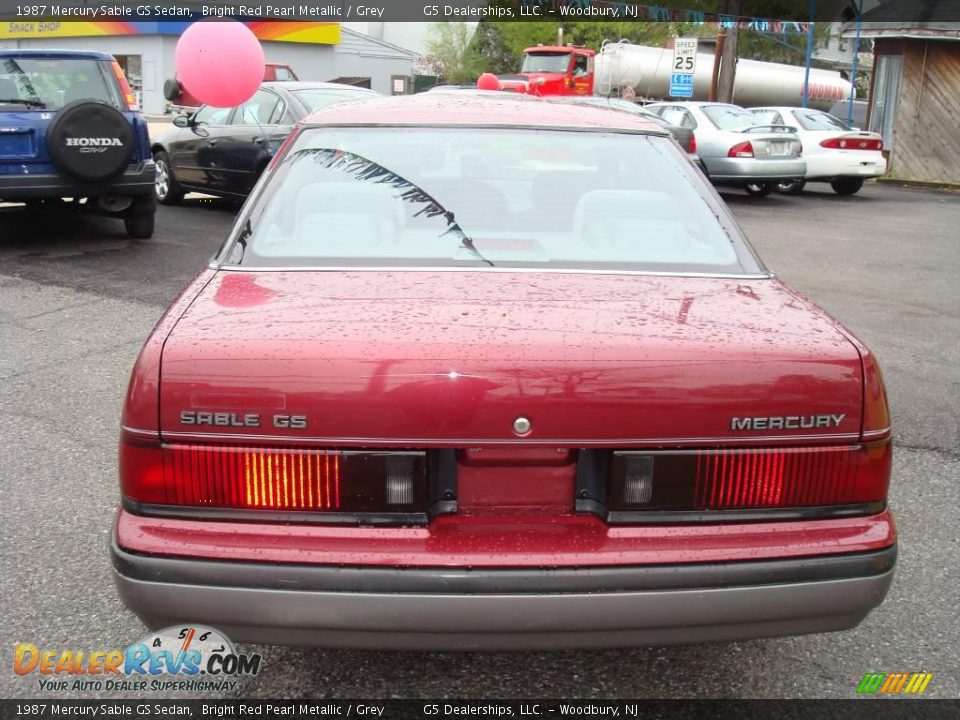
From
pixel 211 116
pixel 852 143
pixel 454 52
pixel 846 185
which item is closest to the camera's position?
pixel 211 116

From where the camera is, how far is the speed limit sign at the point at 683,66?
22266 millimetres

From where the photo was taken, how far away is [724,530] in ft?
7.32

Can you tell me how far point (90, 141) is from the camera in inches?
326

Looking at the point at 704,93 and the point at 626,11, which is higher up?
the point at 626,11

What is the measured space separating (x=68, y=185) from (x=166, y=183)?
3.99m

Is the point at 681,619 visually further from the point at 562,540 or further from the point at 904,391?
the point at 904,391

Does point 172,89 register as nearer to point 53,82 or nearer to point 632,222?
point 53,82

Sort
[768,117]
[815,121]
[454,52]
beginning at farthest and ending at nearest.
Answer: [454,52] < [815,121] < [768,117]

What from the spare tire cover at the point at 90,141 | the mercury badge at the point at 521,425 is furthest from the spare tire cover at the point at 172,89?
the mercury badge at the point at 521,425

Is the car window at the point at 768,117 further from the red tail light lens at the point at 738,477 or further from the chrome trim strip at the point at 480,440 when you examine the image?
the chrome trim strip at the point at 480,440

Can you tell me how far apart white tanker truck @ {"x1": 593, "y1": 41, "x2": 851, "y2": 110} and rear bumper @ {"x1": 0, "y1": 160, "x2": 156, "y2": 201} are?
19215 mm

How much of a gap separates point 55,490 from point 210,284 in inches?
71.9

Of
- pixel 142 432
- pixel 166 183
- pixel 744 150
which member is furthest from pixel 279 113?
pixel 142 432

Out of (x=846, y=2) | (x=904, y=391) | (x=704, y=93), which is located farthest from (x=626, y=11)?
(x=904, y=391)
